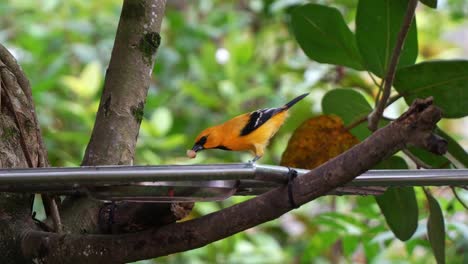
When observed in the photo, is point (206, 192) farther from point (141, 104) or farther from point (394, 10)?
point (394, 10)

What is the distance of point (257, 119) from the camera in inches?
56.7

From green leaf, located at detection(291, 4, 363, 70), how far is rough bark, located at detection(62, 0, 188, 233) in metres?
0.27

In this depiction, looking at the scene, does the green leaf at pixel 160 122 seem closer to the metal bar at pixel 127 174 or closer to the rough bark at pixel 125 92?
the rough bark at pixel 125 92

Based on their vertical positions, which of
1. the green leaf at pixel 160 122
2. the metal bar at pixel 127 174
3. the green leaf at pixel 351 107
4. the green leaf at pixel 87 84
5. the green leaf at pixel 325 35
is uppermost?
the green leaf at pixel 87 84

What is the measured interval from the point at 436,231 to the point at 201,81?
5.51ft

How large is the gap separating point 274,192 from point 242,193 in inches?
4.6

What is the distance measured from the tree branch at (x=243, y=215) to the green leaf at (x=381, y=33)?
468 millimetres

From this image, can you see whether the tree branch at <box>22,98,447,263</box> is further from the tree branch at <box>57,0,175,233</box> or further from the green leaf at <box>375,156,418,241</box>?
the green leaf at <box>375,156,418,241</box>

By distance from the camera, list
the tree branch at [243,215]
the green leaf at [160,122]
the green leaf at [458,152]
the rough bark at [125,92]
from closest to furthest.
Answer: the tree branch at [243,215]
the rough bark at [125,92]
the green leaf at [458,152]
the green leaf at [160,122]

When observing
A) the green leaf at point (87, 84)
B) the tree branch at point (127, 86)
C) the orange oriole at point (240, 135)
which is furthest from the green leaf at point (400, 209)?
the green leaf at point (87, 84)

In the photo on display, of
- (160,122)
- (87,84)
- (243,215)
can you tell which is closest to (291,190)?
(243,215)

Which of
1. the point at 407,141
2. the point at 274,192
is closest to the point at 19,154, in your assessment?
the point at 274,192

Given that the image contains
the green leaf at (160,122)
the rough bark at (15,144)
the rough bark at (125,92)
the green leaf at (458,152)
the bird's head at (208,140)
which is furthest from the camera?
the green leaf at (160,122)

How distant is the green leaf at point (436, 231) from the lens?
1050 millimetres
